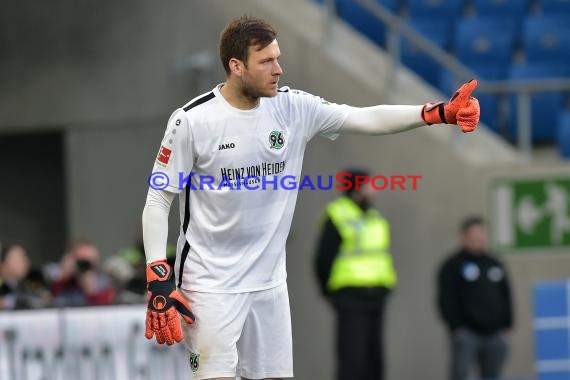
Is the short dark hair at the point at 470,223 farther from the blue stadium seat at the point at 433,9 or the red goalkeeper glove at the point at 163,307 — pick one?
the red goalkeeper glove at the point at 163,307

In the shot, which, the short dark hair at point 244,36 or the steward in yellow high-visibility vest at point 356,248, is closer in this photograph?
the short dark hair at point 244,36

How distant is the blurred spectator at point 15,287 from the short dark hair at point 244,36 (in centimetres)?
387

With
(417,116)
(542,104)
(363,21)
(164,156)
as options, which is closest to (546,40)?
(542,104)

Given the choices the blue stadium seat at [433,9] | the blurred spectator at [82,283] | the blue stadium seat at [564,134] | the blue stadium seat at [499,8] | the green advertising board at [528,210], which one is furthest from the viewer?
the blue stadium seat at [499,8]

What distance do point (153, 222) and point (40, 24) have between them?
698 cm

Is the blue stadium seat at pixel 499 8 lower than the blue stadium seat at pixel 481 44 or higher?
higher

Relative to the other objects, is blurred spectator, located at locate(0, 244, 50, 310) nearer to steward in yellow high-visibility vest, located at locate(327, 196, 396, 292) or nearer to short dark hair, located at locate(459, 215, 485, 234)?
steward in yellow high-visibility vest, located at locate(327, 196, 396, 292)

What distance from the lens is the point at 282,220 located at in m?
5.45

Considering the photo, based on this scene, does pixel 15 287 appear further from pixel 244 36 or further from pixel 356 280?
pixel 244 36

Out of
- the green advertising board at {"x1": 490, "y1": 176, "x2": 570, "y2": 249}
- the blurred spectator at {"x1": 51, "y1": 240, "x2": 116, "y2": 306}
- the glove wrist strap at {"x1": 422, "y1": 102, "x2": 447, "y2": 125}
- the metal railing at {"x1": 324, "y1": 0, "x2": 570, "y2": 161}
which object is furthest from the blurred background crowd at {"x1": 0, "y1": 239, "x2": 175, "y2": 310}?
the glove wrist strap at {"x1": 422, "y1": 102, "x2": 447, "y2": 125}

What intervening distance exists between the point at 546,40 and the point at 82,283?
511 cm

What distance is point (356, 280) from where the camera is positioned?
10.0 metres

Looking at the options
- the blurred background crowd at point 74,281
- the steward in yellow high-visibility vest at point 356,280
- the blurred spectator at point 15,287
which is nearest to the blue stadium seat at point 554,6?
the steward in yellow high-visibility vest at point 356,280

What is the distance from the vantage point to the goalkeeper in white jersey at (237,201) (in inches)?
205
